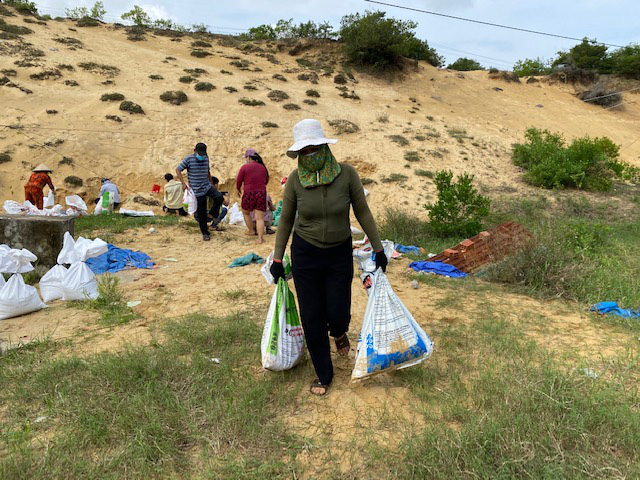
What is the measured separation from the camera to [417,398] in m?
2.61

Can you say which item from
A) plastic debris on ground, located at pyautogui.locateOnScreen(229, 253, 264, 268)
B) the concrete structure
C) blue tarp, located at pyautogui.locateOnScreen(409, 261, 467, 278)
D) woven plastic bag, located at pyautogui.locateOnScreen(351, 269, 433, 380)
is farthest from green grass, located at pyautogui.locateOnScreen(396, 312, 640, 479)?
the concrete structure

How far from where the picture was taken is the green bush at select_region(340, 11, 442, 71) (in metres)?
22.1

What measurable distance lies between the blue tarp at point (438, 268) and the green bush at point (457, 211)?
2.08m

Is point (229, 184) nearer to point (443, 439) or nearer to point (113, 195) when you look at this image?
point (113, 195)

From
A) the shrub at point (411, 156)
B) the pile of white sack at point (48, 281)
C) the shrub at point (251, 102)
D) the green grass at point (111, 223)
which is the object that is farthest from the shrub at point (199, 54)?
the pile of white sack at point (48, 281)

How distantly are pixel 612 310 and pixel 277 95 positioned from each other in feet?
48.3

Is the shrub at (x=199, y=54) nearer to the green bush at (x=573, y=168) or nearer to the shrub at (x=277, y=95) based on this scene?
the shrub at (x=277, y=95)

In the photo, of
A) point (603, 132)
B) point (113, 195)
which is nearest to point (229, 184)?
point (113, 195)

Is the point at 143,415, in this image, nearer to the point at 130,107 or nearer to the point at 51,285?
the point at 51,285

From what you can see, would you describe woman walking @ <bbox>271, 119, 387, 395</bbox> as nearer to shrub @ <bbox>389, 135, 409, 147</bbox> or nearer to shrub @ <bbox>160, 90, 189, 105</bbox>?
shrub @ <bbox>389, 135, 409, 147</bbox>

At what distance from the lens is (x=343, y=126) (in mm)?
14719

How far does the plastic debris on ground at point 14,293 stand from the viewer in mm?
3820

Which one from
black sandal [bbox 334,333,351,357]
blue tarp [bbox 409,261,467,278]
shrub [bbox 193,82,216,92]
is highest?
shrub [bbox 193,82,216,92]

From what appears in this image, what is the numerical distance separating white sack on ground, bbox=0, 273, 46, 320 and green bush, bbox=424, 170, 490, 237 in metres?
6.25
